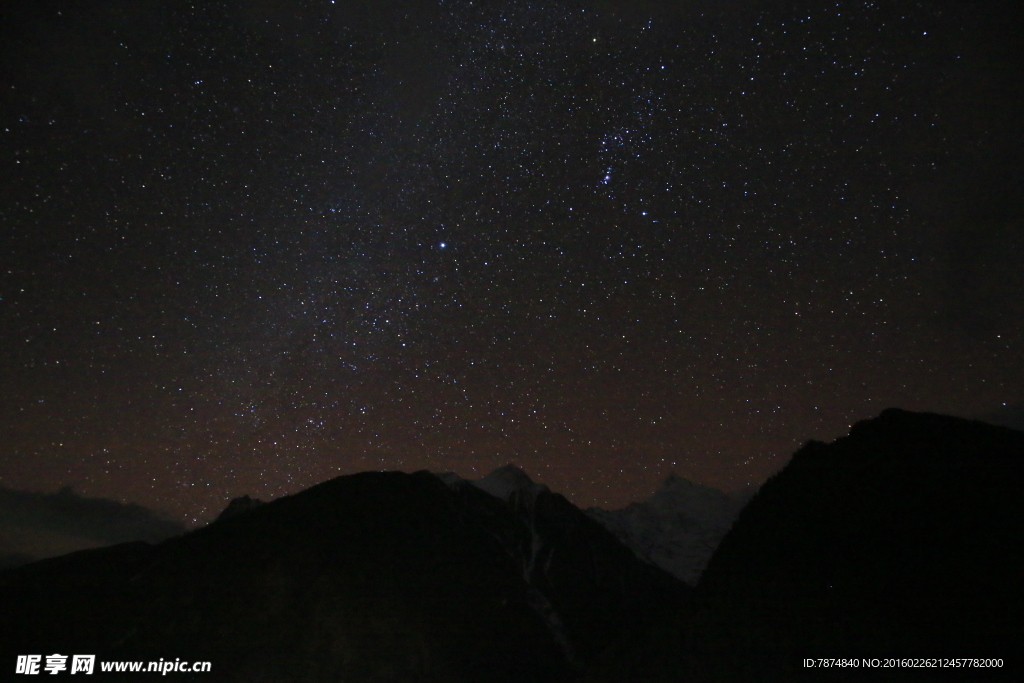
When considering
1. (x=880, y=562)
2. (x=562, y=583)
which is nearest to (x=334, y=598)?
(x=562, y=583)

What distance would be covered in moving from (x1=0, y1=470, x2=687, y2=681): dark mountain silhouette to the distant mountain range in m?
0.37

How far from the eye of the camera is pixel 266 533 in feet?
365

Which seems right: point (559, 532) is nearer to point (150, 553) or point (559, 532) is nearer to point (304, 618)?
point (304, 618)

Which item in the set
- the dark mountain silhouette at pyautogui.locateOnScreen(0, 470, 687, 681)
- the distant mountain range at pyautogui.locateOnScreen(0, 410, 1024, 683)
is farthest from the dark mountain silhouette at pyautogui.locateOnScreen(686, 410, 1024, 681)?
the dark mountain silhouette at pyautogui.locateOnScreen(0, 470, 687, 681)

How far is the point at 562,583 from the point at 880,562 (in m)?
113

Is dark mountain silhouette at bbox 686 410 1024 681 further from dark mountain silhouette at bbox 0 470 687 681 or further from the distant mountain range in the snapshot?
dark mountain silhouette at bbox 0 470 687 681

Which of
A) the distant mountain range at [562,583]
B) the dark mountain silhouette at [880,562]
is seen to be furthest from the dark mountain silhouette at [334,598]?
the dark mountain silhouette at [880,562]

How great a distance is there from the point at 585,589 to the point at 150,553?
3838 inches

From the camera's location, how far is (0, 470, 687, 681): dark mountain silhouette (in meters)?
86.9

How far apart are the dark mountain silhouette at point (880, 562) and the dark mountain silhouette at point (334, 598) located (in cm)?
5202

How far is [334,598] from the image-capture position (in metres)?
99.0

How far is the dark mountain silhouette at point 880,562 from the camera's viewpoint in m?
33.5

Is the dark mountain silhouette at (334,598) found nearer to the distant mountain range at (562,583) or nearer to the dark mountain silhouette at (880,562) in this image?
the distant mountain range at (562,583)

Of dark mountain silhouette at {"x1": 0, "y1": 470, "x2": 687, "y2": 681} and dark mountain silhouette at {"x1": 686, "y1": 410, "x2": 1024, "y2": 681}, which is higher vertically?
dark mountain silhouette at {"x1": 686, "y1": 410, "x2": 1024, "y2": 681}
